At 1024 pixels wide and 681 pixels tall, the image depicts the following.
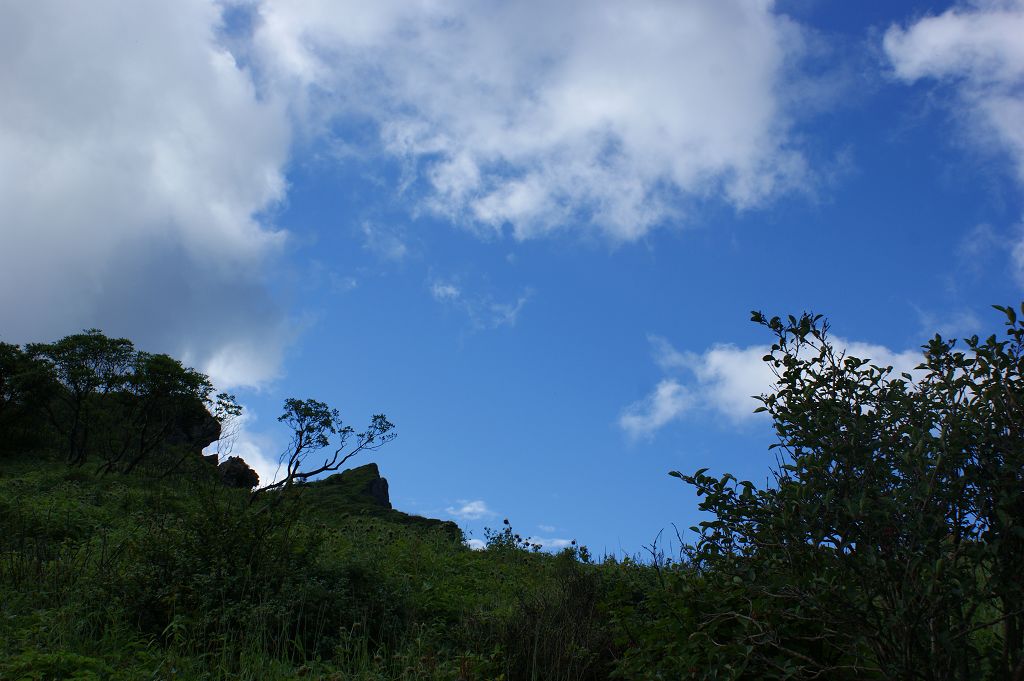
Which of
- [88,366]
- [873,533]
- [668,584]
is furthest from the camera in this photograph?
[88,366]

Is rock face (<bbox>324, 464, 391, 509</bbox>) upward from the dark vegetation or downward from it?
upward

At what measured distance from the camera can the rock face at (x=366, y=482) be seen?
32906 mm

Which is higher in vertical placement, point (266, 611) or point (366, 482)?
point (366, 482)

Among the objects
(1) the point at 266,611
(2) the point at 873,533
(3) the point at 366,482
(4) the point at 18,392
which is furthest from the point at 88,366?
(2) the point at 873,533

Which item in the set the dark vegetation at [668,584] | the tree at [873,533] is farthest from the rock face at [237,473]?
the tree at [873,533]

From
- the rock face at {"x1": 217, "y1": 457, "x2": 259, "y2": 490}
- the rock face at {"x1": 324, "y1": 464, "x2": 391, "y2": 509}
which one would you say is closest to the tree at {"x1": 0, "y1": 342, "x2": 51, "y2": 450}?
the rock face at {"x1": 217, "y1": 457, "x2": 259, "y2": 490}

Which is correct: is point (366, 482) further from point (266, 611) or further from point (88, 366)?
point (266, 611)

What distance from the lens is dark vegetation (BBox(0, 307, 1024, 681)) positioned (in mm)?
4285

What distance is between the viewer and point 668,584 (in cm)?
615

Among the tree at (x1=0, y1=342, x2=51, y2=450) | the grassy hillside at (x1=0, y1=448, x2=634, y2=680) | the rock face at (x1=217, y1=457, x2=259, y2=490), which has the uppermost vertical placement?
the tree at (x1=0, y1=342, x2=51, y2=450)

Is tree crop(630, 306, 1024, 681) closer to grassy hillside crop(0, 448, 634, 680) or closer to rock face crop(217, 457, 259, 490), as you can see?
grassy hillside crop(0, 448, 634, 680)

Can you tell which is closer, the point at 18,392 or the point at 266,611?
the point at 266,611

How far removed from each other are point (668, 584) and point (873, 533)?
7.19 ft

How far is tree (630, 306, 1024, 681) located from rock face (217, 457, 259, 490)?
31.5 meters
